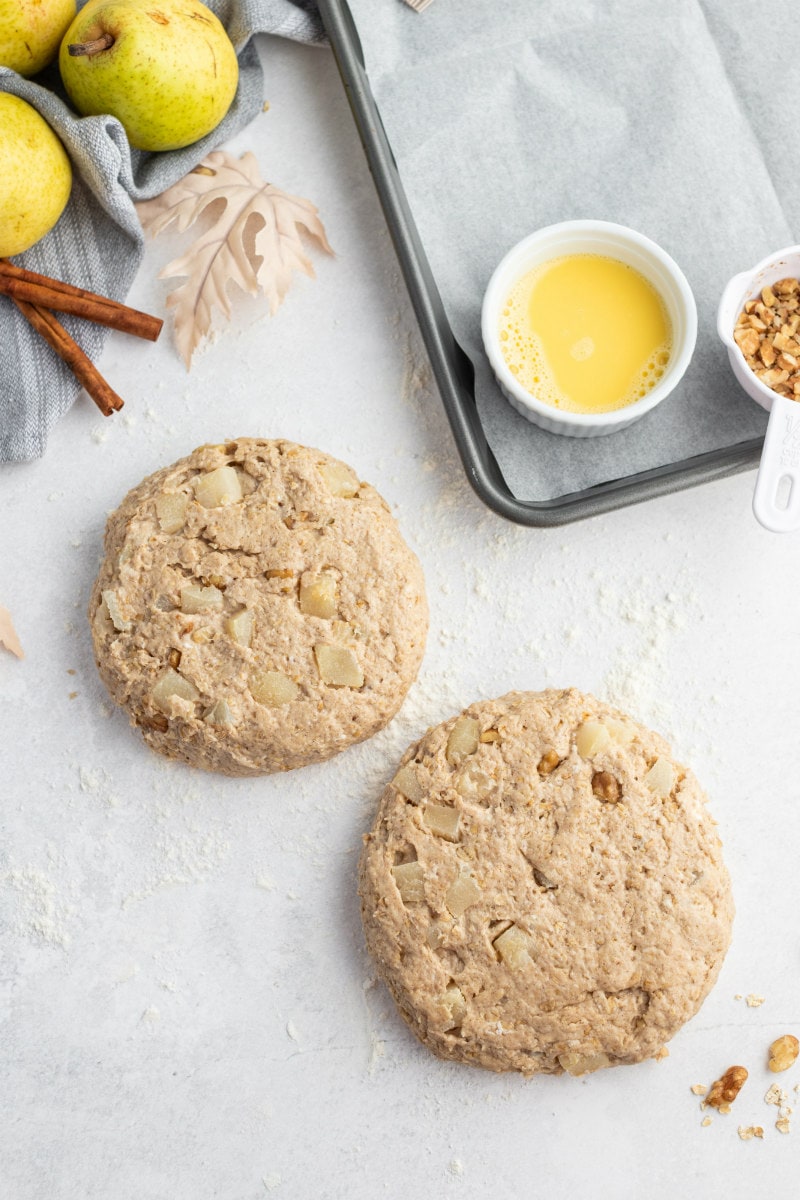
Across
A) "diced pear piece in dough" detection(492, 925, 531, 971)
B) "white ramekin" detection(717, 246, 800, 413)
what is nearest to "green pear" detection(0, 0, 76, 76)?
"white ramekin" detection(717, 246, 800, 413)

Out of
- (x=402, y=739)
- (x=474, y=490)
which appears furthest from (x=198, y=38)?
(x=402, y=739)

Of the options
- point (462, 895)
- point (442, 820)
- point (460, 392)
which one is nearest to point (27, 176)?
point (460, 392)

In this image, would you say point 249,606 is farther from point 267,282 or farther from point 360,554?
point 267,282

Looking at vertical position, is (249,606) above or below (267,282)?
below

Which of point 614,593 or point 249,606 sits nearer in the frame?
point 249,606

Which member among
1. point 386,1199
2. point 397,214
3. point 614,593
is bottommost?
point 386,1199

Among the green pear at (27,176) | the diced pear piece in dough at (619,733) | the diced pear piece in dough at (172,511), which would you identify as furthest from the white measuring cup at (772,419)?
the green pear at (27,176)

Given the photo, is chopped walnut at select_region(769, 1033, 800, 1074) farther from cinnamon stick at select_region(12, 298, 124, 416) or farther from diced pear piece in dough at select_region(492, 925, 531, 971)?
cinnamon stick at select_region(12, 298, 124, 416)
